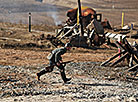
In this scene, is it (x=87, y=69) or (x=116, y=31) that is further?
(x=116, y=31)

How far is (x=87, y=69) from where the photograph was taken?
520 inches

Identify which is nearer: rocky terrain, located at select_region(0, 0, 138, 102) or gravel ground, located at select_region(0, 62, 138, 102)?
gravel ground, located at select_region(0, 62, 138, 102)

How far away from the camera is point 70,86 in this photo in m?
9.62

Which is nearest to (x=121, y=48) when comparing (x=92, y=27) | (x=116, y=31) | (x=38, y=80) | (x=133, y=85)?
(x=133, y=85)

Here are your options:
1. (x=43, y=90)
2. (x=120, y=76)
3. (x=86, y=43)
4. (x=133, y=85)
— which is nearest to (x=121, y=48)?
(x=120, y=76)

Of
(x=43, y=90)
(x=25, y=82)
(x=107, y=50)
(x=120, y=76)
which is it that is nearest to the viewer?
(x=43, y=90)

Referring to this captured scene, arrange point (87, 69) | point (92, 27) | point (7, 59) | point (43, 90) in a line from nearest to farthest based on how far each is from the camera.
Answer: point (43, 90), point (87, 69), point (7, 59), point (92, 27)

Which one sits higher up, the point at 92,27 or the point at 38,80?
the point at 92,27

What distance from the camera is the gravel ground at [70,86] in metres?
7.98

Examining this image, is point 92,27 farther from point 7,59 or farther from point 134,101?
point 134,101

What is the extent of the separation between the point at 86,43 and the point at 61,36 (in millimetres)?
3201

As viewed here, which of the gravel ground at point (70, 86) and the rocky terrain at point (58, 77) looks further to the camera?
the rocky terrain at point (58, 77)

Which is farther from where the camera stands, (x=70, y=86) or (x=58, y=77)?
(x=58, y=77)

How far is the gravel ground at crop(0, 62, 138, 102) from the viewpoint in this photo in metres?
7.98
